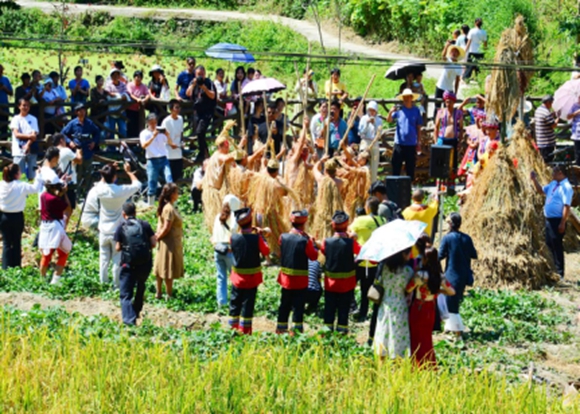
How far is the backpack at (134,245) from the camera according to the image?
12852mm

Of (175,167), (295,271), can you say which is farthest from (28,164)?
(295,271)

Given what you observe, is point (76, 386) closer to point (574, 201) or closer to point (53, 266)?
point (53, 266)

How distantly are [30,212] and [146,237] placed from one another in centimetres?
602

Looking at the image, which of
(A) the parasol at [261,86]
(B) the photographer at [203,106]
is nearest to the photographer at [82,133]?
(B) the photographer at [203,106]

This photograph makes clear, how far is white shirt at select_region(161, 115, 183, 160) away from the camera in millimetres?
19297

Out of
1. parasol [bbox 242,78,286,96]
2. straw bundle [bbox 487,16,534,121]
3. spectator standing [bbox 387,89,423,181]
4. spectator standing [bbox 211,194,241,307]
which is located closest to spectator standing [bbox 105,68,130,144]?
parasol [bbox 242,78,286,96]

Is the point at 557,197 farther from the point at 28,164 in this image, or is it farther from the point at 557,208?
the point at 28,164

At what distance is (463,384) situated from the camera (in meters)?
9.76

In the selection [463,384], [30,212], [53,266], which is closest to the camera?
[463,384]

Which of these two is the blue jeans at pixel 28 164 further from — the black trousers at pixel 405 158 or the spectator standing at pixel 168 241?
the spectator standing at pixel 168 241

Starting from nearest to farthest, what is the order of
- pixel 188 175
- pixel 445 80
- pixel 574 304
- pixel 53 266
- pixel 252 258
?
pixel 252 258
pixel 574 304
pixel 53 266
pixel 188 175
pixel 445 80

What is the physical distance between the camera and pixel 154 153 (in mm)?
19109

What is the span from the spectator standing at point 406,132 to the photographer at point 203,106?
356 centimetres

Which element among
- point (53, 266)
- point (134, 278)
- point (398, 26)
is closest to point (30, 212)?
point (53, 266)
